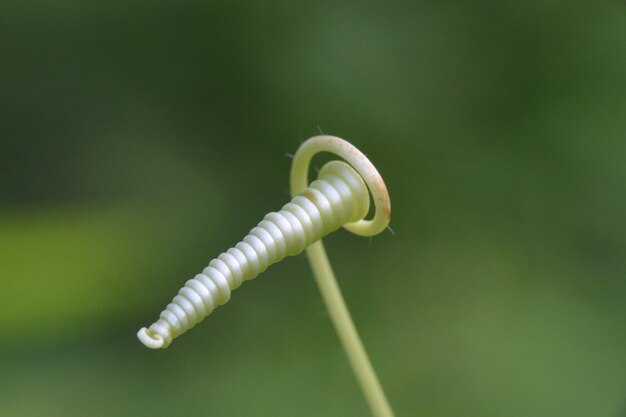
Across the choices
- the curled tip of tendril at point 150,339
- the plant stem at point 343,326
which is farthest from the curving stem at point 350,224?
the curled tip of tendril at point 150,339

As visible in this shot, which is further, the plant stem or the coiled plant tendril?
the plant stem

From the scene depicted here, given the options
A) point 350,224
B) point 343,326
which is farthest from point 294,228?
point 343,326

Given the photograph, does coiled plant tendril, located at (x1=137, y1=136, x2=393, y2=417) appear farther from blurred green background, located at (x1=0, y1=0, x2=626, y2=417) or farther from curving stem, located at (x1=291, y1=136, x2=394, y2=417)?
blurred green background, located at (x1=0, y1=0, x2=626, y2=417)

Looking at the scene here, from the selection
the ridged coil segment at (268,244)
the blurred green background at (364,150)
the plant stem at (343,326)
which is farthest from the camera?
the blurred green background at (364,150)

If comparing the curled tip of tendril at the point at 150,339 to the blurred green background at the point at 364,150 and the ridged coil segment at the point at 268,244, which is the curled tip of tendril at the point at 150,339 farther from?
the blurred green background at the point at 364,150

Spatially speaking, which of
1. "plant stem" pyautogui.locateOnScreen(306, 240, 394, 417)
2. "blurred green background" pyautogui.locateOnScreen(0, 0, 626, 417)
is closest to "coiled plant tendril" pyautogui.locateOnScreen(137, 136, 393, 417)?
"plant stem" pyautogui.locateOnScreen(306, 240, 394, 417)

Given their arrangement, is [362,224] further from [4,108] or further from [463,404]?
[4,108]

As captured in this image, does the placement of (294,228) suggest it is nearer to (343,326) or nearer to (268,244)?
(268,244)
